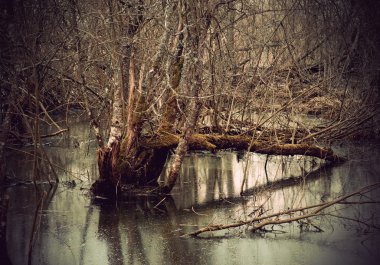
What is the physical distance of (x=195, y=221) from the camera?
902 centimetres

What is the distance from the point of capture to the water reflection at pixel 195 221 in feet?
24.4

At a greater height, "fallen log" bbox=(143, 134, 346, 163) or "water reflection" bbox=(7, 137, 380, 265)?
"fallen log" bbox=(143, 134, 346, 163)

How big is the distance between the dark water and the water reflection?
0.05 ft

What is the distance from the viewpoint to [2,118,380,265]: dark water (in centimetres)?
743

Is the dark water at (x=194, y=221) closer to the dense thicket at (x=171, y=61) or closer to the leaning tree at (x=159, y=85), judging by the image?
the leaning tree at (x=159, y=85)

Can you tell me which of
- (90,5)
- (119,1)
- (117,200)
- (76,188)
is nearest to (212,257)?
(117,200)

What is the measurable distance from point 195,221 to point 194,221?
0.02m

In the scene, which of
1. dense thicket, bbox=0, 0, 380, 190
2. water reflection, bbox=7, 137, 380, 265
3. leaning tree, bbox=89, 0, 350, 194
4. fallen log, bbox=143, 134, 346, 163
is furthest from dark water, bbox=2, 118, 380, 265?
dense thicket, bbox=0, 0, 380, 190

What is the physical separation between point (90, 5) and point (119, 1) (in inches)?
40.6

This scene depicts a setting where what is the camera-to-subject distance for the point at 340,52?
43.2ft

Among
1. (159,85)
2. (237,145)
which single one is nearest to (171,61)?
(159,85)

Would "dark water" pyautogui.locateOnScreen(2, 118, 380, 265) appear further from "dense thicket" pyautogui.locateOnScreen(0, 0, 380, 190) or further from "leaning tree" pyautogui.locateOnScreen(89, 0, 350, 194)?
"dense thicket" pyautogui.locateOnScreen(0, 0, 380, 190)

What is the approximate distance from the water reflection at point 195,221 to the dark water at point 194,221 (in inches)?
0.6

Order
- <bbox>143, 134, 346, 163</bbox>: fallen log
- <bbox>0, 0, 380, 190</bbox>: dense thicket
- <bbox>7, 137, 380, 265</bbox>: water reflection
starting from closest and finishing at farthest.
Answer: <bbox>7, 137, 380, 265</bbox>: water reflection → <bbox>0, 0, 380, 190</bbox>: dense thicket → <bbox>143, 134, 346, 163</bbox>: fallen log
